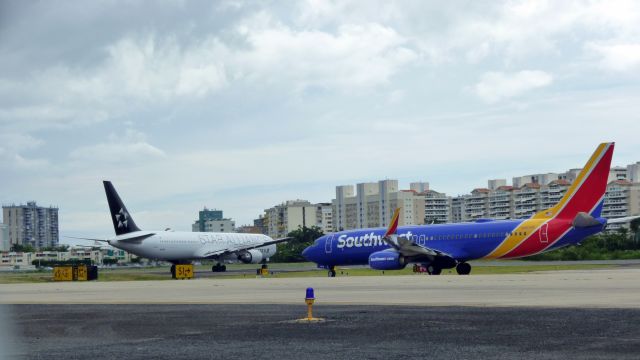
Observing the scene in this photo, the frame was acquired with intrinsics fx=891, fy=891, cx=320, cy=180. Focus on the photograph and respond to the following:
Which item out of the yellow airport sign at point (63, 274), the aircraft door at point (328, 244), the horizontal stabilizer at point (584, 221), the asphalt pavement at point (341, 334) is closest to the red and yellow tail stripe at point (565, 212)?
the horizontal stabilizer at point (584, 221)

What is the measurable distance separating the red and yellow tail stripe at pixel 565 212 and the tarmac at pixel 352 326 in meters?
18.7

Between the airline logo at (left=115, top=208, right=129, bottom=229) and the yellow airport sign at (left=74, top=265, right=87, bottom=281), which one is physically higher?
the airline logo at (left=115, top=208, right=129, bottom=229)

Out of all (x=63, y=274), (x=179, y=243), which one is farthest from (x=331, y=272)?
(x=179, y=243)

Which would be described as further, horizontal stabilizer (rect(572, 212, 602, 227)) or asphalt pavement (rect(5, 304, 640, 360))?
horizontal stabilizer (rect(572, 212, 602, 227))

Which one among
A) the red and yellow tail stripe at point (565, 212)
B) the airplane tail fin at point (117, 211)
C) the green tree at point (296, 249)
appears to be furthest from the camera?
the green tree at point (296, 249)

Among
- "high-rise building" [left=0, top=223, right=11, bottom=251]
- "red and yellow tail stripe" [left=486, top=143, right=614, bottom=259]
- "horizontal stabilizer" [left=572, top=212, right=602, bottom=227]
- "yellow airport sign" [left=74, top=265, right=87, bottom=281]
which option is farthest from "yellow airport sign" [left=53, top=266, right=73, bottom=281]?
"high-rise building" [left=0, top=223, right=11, bottom=251]

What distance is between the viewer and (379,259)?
5741 cm

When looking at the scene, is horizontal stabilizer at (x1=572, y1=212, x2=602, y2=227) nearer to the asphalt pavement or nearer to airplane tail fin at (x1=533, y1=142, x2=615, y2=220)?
airplane tail fin at (x1=533, y1=142, x2=615, y2=220)

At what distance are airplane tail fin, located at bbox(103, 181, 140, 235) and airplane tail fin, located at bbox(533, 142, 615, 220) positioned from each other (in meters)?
38.6

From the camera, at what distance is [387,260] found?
187 ft

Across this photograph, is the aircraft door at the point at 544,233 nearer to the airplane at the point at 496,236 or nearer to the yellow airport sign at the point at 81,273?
the airplane at the point at 496,236

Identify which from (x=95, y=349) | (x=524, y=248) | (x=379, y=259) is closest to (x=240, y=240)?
(x=379, y=259)

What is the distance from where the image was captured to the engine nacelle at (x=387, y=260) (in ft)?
185

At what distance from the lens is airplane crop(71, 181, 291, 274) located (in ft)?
245
